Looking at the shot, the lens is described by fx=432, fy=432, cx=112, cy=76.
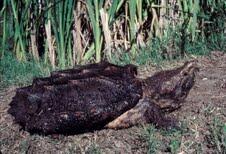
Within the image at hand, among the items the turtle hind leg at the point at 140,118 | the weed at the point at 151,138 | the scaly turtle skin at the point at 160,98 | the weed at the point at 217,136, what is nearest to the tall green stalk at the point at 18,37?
the scaly turtle skin at the point at 160,98

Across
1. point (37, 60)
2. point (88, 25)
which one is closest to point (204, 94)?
point (88, 25)

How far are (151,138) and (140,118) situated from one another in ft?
0.92

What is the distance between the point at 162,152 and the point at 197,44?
92.7 inches

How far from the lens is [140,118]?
10.8ft

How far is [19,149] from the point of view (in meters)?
3.25

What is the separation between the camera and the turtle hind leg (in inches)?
129

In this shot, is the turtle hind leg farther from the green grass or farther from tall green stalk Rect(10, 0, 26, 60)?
tall green stalk Rect(10, 0, 26, 60)

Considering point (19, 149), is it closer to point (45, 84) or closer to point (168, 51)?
point (45, 84)

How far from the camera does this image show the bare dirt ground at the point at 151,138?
3.03m

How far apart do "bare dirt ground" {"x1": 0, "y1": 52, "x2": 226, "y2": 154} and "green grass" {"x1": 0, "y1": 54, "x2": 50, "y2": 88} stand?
127 cm

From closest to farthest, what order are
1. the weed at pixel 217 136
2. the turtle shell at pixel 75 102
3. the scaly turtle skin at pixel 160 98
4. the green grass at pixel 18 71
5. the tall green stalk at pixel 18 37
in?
the weed at pixel 217 136 < the turtle shell at pixel 75 102 < the scaly turtle skin at pixel 160 98 < the green grass at pixel 18 71 < the tall green stalk at pixel 18 37

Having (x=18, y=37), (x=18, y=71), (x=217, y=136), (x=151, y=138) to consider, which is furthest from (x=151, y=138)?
(x=18, y=37)

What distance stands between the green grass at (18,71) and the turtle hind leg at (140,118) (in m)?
1.72

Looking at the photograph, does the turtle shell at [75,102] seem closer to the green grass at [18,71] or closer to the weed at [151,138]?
the weed at [151,138]
